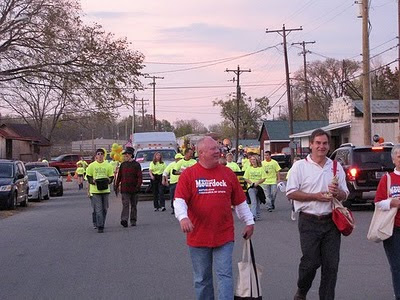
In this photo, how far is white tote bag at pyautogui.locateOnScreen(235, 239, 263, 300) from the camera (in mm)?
6664

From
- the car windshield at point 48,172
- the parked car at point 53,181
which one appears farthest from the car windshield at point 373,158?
the car windshield at point 48,172

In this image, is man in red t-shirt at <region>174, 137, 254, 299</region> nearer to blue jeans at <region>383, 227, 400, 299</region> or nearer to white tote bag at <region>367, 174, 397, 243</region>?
white tote bag at <region>367, 174, 397, 243</region>

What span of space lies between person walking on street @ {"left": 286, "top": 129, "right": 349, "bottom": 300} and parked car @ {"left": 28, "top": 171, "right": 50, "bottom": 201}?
78.3ft

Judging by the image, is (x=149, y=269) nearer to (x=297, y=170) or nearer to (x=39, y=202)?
(x=297, y=170)

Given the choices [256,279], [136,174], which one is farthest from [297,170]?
[136,174]

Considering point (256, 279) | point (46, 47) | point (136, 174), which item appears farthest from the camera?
point (46, 47)

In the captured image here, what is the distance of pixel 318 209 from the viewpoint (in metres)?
7.20

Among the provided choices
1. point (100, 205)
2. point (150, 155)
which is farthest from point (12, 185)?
point (100, 205)

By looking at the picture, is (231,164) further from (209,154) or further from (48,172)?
(48,172)

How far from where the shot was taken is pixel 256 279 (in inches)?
264

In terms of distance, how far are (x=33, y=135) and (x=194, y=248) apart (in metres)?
68.1

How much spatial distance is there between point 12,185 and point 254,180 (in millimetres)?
9438

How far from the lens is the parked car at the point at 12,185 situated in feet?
78.3

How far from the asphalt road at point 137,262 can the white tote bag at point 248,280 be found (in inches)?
76.9
